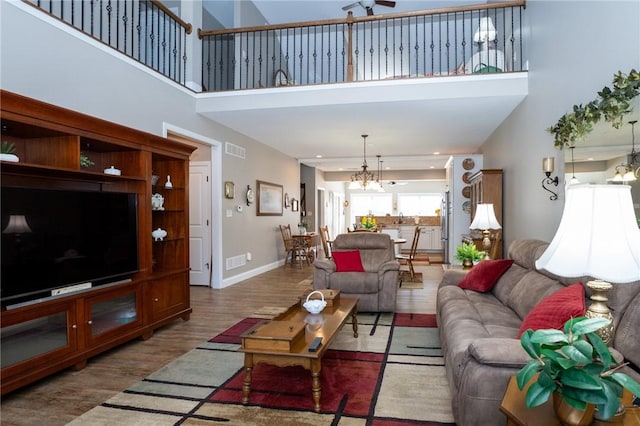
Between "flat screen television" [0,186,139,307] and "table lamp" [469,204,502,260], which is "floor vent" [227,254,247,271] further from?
"table lamp" [469,204,502,260]

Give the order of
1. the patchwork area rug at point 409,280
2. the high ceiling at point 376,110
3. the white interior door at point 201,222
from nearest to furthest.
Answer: the high ceiling at point 376,110
the patchwork area rug at point 409,280
the white interior door at point 201,222

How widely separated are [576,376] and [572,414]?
15 centimetres

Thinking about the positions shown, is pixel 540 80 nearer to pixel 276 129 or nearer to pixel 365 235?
pixel 365 235

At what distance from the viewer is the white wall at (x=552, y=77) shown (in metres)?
2.60

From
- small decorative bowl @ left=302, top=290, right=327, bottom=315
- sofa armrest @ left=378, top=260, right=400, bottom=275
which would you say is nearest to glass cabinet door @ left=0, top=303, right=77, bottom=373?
small decorative bowl @ left=302, top=290, right=327, bottom=315

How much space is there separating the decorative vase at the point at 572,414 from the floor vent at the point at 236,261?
5578 millimetres

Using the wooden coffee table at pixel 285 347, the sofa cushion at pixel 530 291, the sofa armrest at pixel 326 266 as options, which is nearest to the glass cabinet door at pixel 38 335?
the wooden coffee table at pixel 285 347

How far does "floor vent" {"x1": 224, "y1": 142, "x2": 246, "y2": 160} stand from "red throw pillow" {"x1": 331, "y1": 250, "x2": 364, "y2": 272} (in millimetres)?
2738

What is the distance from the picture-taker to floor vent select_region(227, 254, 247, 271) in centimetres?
632

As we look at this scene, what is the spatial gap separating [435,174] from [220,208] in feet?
26.7

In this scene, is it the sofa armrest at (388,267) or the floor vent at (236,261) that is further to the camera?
the floor vent at (236,261)

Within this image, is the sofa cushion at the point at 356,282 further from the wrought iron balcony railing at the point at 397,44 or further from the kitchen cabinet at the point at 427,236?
the kitchen cabinet at the point at 427,236

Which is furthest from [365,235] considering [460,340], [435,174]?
[435,174]

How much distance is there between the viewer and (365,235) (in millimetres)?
5184
